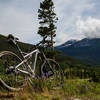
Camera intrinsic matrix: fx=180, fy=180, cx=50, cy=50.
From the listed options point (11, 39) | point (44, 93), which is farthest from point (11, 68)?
point (44, 93)

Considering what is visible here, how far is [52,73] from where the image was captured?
20.8 ft

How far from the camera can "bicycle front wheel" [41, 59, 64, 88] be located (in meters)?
6.20

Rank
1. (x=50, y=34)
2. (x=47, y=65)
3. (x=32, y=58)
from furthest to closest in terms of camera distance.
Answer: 1. (x=50, y=34)
2. (x=47, y=65)
3. (x=32, y=58)

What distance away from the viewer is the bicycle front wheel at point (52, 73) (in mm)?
6203

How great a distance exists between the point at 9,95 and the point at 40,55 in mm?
2176

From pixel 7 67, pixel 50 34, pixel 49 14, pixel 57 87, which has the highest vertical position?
pixel 49 14

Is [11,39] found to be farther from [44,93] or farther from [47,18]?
[47,18]

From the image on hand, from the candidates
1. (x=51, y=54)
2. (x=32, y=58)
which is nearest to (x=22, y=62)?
(x=32, y=58)

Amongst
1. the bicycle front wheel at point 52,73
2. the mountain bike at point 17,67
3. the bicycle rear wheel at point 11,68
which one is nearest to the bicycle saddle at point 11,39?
the mountain bike at point 17,67

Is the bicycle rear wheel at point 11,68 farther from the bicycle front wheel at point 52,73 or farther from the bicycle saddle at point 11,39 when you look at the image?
the bicycle front wheel at point 52,73

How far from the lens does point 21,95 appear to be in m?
4.30

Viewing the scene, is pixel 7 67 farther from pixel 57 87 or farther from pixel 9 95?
pixel 57 87

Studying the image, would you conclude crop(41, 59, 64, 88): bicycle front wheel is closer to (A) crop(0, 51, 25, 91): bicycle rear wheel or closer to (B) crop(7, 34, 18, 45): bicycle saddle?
(A) crop(0, 51, 25, 91): bicycle rear wheel

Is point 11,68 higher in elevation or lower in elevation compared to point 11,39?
lower
